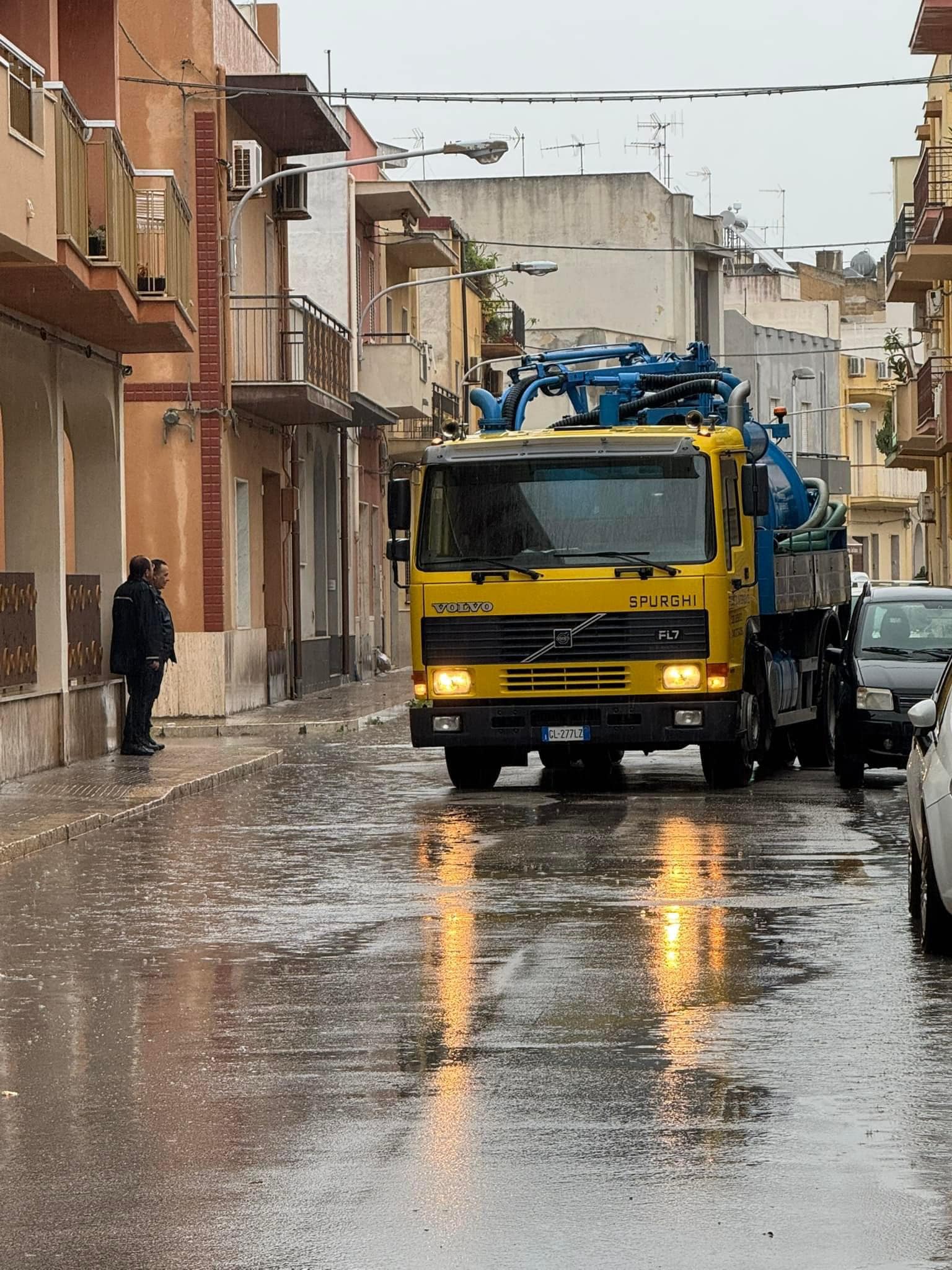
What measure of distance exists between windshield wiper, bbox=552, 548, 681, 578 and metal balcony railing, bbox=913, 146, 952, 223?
19567 mm

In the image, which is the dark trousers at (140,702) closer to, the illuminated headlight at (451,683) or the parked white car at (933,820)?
the illuminated headlight at (451,683)

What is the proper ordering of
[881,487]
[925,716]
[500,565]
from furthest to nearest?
[881,487], [500,565], [925,716]

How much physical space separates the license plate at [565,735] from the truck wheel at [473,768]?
1.10 meters

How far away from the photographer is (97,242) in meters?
20.5

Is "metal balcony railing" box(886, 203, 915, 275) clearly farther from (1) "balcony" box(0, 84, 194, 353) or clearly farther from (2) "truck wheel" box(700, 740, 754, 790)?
(2) "truck wheel" box(700, 740, 754, 790)

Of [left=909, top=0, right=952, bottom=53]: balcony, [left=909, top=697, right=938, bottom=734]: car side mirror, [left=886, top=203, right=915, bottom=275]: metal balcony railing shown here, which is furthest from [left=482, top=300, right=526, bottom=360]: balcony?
[left=909, top=697, right=938, bottom=734]: car side mirror

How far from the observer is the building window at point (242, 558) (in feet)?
109

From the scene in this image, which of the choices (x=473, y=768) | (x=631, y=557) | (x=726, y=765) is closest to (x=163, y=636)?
(x=473, y=768)

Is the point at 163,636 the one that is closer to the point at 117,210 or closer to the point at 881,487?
the point at 117,210

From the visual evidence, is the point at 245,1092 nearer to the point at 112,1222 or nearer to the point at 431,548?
the point at 112,1222

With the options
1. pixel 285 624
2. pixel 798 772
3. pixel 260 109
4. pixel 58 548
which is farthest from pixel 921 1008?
pixel 285 624

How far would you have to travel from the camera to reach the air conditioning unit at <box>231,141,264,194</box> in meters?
31.3

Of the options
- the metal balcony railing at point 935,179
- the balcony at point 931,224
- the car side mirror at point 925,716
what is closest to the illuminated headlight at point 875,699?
the car side mirror at point 925,716

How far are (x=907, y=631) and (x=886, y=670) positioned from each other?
1.17m
